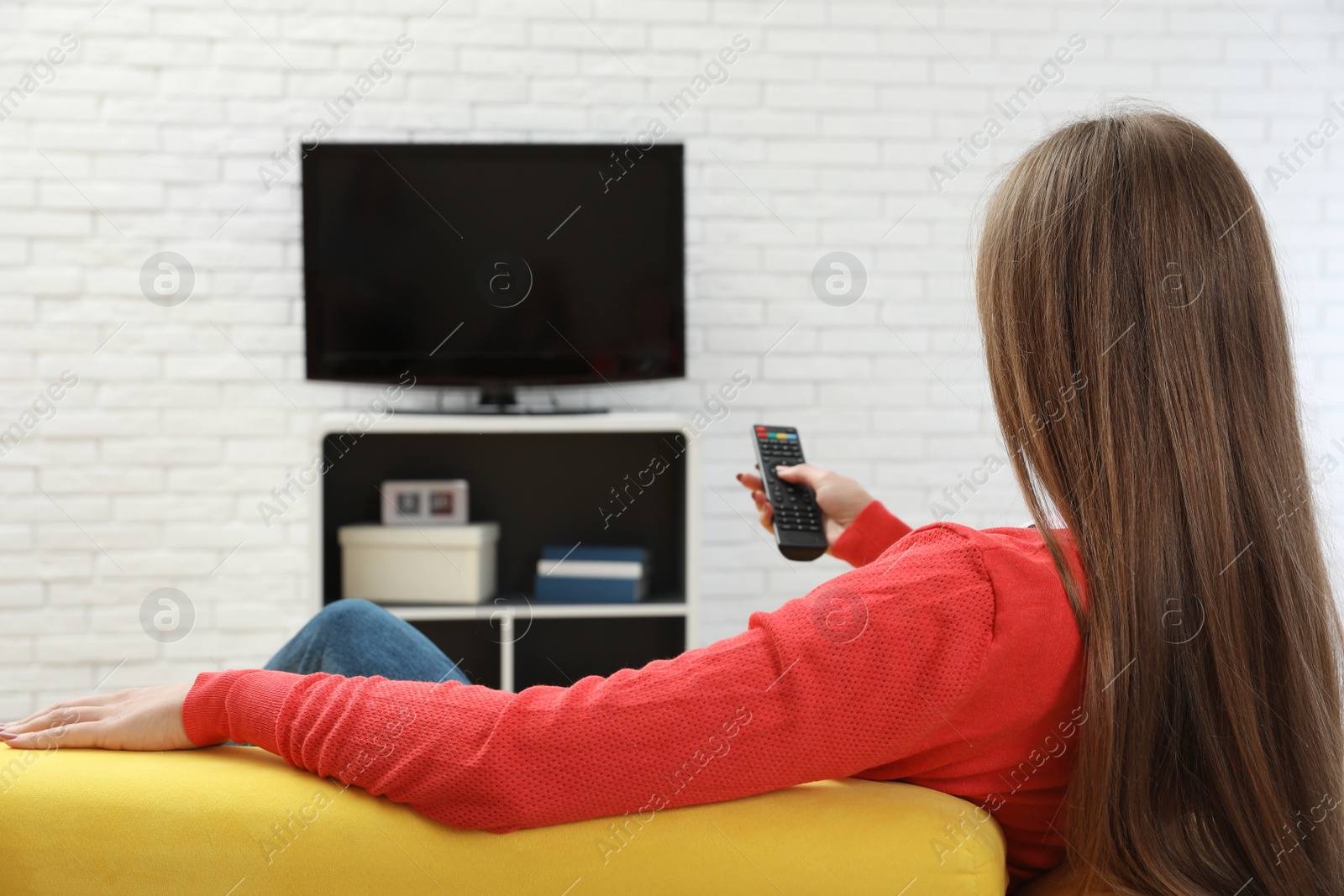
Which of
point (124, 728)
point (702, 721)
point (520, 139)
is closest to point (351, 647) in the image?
point (124, 728)

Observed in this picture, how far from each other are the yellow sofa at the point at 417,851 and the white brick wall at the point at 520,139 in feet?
6.35

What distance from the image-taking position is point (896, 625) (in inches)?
27.3

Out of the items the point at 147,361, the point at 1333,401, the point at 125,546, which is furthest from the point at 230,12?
the point at 1333,401

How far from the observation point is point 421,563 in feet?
7.14

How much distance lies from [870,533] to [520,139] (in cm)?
166

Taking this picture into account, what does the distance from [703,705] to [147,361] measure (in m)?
2.33

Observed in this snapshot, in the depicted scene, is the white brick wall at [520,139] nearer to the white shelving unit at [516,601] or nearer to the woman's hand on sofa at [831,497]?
the white shelving unit at [516,601]

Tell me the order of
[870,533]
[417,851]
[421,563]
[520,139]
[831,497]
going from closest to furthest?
[417,851], [870,533], [831,497], [421,563], [520,139]

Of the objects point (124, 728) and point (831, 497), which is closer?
point (124, 728)

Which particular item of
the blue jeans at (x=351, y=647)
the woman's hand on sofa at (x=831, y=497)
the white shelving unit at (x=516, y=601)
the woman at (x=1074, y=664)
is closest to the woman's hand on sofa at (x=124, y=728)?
the woman at (x=1074, y=664)

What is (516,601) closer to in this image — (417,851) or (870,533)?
(870,533)

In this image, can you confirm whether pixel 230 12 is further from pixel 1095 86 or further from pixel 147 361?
pixel 1095 86

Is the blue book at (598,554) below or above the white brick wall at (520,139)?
below

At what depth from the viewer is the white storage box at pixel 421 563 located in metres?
2.17
